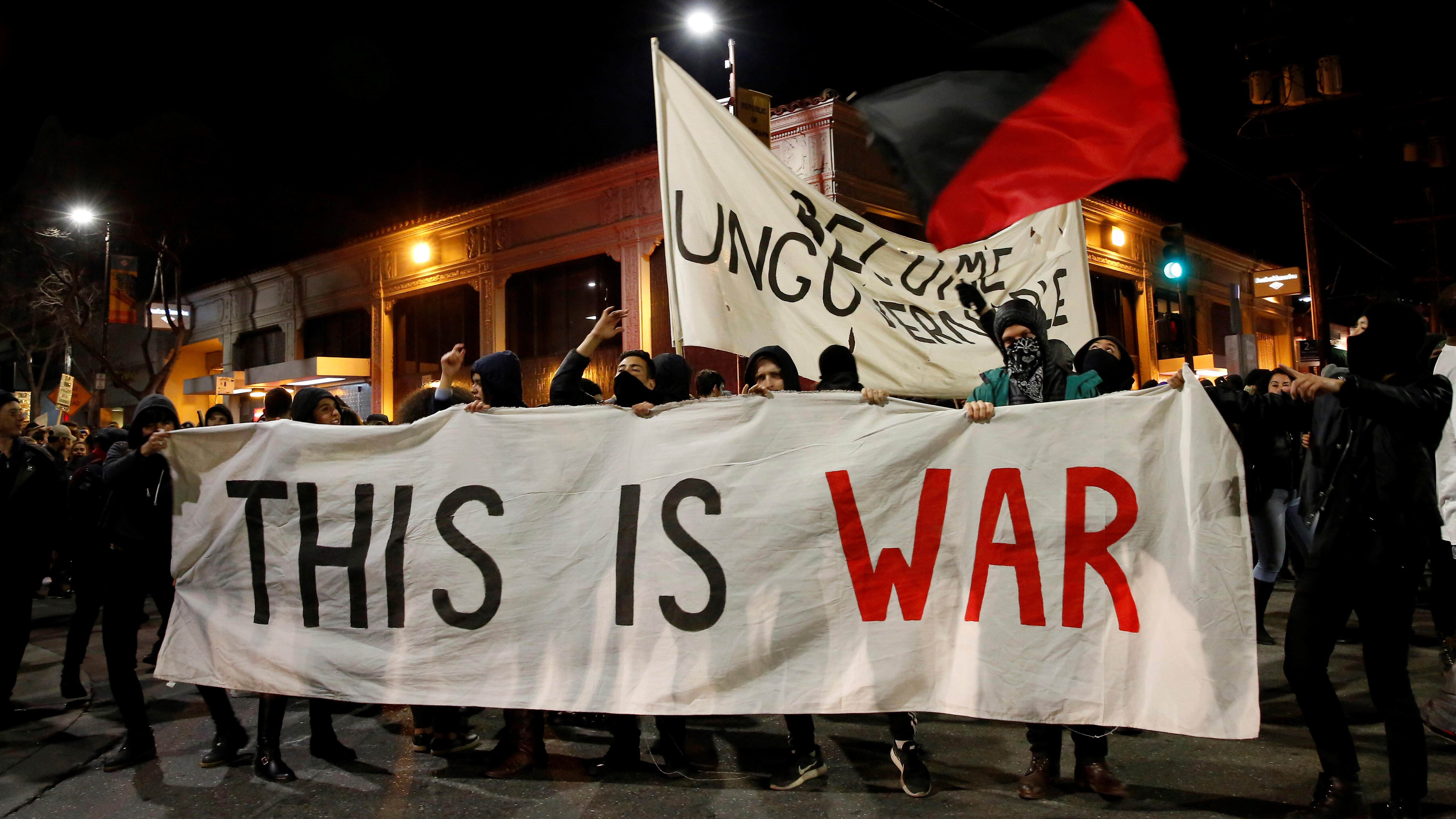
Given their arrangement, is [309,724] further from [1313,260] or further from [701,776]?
[1313,260]

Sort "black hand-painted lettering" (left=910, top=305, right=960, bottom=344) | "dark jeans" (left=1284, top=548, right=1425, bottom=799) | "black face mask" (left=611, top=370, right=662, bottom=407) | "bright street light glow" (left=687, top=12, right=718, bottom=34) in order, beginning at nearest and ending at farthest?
"dark jeans" (left=1284, top=548, right=1425, bottom=799)
"black face mask" (left=611, top=370, right=662, bottom=407)
"black hand-painted lettering" (left=910, top=305, right=960, bottom=344)
"bright street light glow" (left=687, top=12, right=718, bottom=34)

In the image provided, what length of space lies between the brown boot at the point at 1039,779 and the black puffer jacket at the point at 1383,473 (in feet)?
4.20

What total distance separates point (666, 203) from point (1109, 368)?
7.25ft

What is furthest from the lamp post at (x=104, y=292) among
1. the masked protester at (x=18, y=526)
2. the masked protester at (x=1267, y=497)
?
the masked protester at (x=1267, y=497)

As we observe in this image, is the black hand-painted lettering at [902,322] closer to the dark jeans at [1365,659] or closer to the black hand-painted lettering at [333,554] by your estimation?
the dark jeans at [1365,659]

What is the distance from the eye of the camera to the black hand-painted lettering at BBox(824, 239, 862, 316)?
4570 millimetres

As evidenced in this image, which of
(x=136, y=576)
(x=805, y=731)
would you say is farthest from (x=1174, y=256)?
(x=136, y=576)

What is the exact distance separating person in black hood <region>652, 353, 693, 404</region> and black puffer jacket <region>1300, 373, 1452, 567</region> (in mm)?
2665

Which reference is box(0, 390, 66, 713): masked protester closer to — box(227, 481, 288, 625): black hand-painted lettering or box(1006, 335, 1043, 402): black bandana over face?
box(227, 481, 288, 625): black hand-painted lettering

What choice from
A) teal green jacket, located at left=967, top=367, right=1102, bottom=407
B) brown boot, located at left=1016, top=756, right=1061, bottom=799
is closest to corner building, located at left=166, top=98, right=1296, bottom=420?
teal green jacket, located at left=967, top=367, right=1102, bottom=407

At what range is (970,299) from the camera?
5266 millimetres

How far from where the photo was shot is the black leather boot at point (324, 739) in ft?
13.9

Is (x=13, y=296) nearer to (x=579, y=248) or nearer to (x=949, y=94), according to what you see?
(x=579, y=248)

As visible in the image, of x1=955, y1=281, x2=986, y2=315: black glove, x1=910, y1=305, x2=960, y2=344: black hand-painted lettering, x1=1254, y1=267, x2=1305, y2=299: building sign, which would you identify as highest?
x1=1254, y1=267, x2=1305, y2=299: building sign
